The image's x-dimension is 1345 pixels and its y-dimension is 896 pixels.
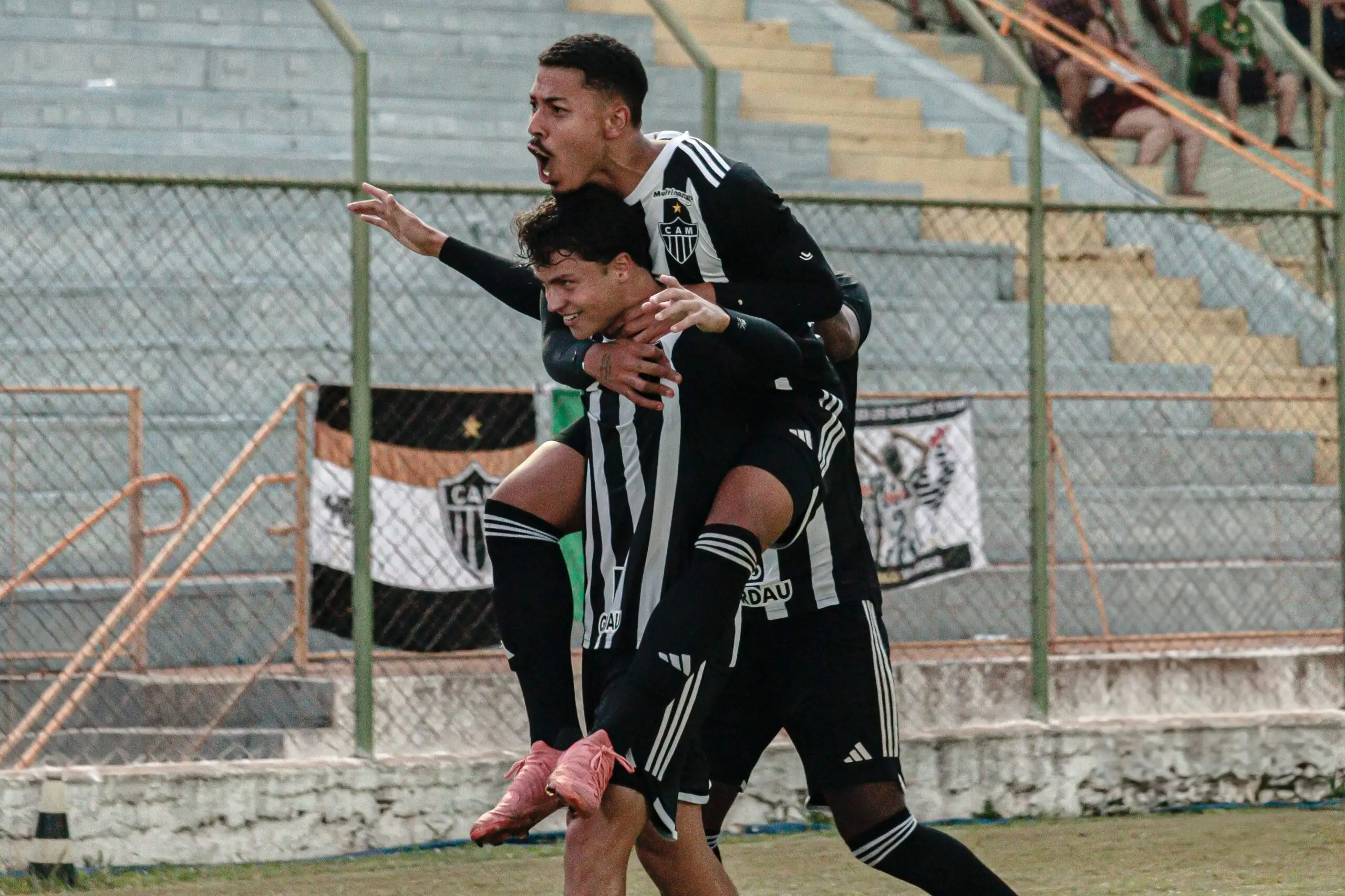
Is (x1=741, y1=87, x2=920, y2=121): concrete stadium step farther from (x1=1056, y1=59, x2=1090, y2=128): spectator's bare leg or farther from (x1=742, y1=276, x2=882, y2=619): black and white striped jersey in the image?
(x1=742, y1=276, x2=882, y2=619): black and white striped jersey

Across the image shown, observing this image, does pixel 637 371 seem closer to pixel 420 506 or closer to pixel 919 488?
pixel 420 506

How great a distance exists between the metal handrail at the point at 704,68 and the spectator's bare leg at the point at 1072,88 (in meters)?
5.88

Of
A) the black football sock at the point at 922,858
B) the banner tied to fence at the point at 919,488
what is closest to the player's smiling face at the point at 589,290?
the black football sock at the point at 922,858

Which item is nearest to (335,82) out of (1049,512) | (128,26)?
(128,26)

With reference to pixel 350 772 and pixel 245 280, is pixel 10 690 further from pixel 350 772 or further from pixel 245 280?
pixel 245 280

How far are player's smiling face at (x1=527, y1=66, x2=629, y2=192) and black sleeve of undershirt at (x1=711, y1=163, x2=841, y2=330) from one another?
0.27 metres

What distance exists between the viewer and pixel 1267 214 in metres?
8.86

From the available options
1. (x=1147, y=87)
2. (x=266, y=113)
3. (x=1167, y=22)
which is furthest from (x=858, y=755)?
(x=1167, y=22)

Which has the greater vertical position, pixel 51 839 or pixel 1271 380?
pixel 1271 380

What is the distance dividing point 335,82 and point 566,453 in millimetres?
8838

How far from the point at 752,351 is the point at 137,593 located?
508cm

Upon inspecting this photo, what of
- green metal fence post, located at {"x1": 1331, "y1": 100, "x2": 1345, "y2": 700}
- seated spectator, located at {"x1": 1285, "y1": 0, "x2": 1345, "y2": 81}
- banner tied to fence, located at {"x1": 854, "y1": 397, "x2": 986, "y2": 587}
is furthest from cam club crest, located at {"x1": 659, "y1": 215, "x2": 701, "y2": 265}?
seated spectator, located at {"x1": 1285, "y1": 0, "x2": 1345, "y2": 81}

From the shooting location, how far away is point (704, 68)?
7.98 m

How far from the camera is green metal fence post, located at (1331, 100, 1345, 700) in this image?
8.86m
